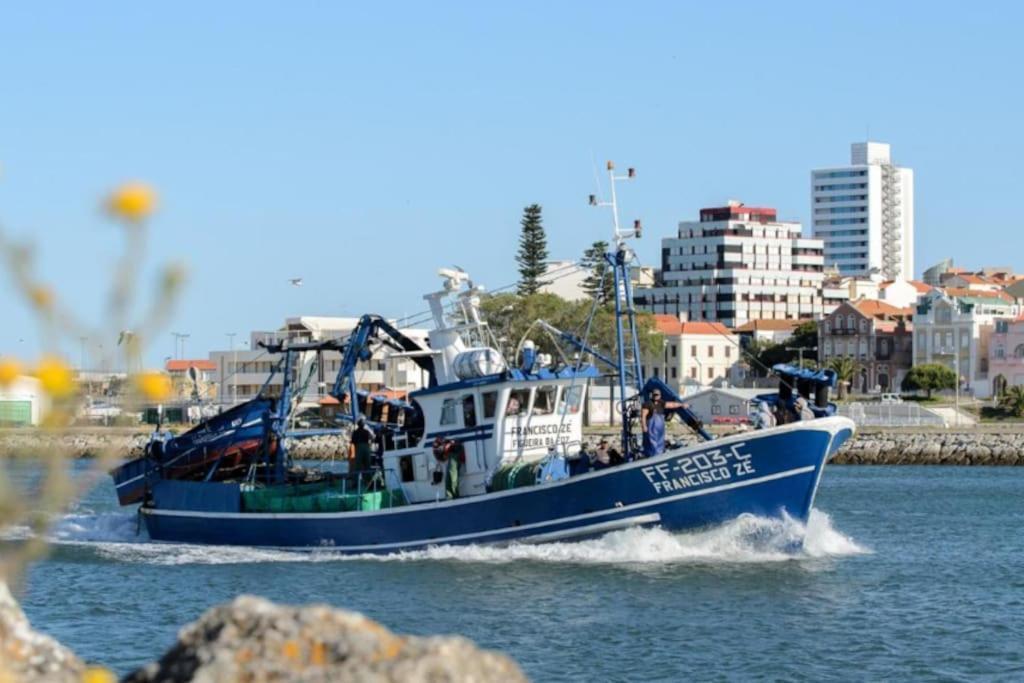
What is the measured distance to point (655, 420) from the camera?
92.2 ft

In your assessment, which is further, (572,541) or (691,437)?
(691,437)

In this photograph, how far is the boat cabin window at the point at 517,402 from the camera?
96.4 ft

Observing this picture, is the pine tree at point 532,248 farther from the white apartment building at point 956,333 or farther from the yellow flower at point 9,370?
the yellow flower at point 9,370

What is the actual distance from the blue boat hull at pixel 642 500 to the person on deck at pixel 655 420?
0.54 meters

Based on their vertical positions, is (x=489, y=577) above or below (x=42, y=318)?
below

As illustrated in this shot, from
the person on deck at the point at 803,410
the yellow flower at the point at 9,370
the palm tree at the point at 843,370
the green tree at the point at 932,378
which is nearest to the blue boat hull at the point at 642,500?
the person on deck at the point at 803,410

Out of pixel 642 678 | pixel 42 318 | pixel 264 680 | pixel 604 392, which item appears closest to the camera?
pixel 42 318

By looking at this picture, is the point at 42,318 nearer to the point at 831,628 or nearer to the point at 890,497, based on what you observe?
the point at 831,628

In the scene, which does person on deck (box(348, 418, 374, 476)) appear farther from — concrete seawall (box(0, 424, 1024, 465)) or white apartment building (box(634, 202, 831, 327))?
white apartment building (box(634, 202, 831, 327))

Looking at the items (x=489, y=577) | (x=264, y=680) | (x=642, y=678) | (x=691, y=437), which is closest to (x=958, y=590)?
(x=489, y=577)

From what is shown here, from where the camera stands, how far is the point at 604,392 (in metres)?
107

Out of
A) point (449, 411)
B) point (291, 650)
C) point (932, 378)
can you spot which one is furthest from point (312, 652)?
point (932, 378)

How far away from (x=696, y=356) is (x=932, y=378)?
1308 inches

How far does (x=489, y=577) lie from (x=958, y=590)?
23.9 ft
